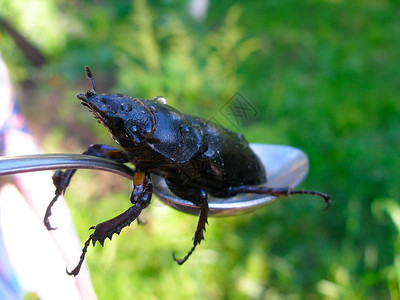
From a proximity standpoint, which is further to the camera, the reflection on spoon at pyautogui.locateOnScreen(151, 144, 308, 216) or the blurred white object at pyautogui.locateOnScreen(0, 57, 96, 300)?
the blurred white object at pyautogui.locateOnScreen(0, 57, 96, 300)

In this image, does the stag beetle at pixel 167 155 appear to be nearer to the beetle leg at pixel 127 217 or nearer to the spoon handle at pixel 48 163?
the beetle leg at pixel 127 217

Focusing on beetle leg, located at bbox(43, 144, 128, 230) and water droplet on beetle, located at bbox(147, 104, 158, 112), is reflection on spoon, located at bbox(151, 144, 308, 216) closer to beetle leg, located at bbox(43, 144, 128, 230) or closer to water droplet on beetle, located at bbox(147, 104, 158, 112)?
beetle leg, located at bbox(43, 144, 128, 230)

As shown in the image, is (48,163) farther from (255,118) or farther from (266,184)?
(255,118)

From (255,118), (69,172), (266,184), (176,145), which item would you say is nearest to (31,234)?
(69,172)

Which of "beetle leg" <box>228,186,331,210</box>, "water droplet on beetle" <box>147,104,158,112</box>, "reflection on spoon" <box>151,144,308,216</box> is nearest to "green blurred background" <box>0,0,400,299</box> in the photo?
"reflection on spoon" <box>151,144,308,216</box>

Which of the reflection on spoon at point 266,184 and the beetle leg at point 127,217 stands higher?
the beetle leg at point 127,217

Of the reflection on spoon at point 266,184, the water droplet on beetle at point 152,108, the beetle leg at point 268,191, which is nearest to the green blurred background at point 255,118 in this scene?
the reflection on spoon at point 266,184
